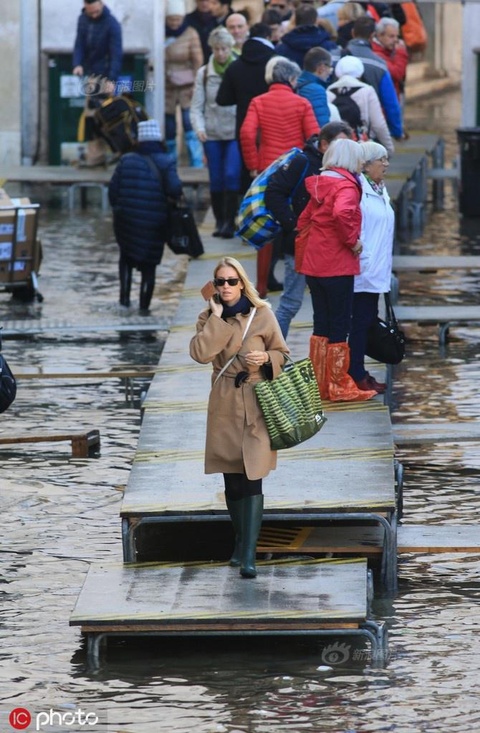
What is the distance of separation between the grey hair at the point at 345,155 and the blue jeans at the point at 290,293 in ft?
5.32

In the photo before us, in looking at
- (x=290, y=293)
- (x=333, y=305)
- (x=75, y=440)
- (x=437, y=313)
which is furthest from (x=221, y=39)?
(x=75, y=440)

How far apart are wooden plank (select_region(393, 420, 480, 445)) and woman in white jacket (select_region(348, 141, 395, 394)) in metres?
0.34

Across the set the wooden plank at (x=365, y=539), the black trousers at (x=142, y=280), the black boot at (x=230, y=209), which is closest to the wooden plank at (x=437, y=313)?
the black boot at (x=230, y=209)

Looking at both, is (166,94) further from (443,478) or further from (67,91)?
(443,478)

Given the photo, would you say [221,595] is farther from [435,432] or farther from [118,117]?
[118,117]

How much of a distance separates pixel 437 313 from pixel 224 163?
273cm

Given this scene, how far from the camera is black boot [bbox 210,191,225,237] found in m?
17.5

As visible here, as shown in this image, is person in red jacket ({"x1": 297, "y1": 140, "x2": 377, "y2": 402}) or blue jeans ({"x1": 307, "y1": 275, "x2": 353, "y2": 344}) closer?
person in red jacket ({"x1": 297, "y1": 140, "x2": 377, "y2": 402})

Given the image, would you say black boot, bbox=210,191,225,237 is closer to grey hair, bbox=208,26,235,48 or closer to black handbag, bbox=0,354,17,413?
grey hair, bbox=208,26,235,48

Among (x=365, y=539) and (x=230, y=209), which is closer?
(x=365, y=539)

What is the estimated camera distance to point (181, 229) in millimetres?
16375

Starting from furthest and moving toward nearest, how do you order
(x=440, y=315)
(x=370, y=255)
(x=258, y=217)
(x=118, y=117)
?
(x=118, y=117) → (x=440, y=315) → (x=258, y=217) → (x=370, y=255)

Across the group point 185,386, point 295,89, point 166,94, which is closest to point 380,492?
point 185,386

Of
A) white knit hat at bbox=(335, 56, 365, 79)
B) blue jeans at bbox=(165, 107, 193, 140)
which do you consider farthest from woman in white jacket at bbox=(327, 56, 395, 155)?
blue jeans at bbox=(165, 107, 193, 140)
